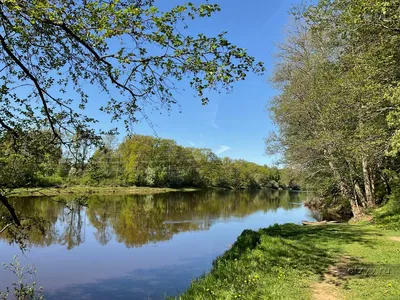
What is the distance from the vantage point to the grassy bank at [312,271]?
6.00 meters

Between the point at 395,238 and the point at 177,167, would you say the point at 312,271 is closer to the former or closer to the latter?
the point at 395,238

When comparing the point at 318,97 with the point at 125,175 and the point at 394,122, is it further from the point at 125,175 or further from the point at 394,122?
the point at 125,175

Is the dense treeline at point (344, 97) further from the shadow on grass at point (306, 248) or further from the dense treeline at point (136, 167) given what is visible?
the dense treeline at point (136, 167)

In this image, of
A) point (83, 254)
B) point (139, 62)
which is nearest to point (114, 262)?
point (83, 254)

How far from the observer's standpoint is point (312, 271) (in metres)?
7.33

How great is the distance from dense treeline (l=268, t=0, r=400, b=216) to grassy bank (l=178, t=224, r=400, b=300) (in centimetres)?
272

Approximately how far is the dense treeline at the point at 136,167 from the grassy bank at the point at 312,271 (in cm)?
373

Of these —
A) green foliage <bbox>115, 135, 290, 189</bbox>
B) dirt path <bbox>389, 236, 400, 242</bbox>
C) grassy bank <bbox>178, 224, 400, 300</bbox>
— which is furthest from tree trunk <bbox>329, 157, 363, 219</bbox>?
green foliage <bbox>115, 135, 290, 189</bbox>

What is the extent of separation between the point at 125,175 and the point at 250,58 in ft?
224

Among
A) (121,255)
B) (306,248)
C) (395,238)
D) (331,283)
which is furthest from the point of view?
(121,255)

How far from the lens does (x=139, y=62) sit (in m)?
4.46

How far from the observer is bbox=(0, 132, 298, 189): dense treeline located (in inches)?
235

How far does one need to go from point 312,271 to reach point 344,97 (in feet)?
23.7

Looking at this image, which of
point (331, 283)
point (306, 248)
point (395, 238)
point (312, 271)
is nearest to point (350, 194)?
point (395, 238)
